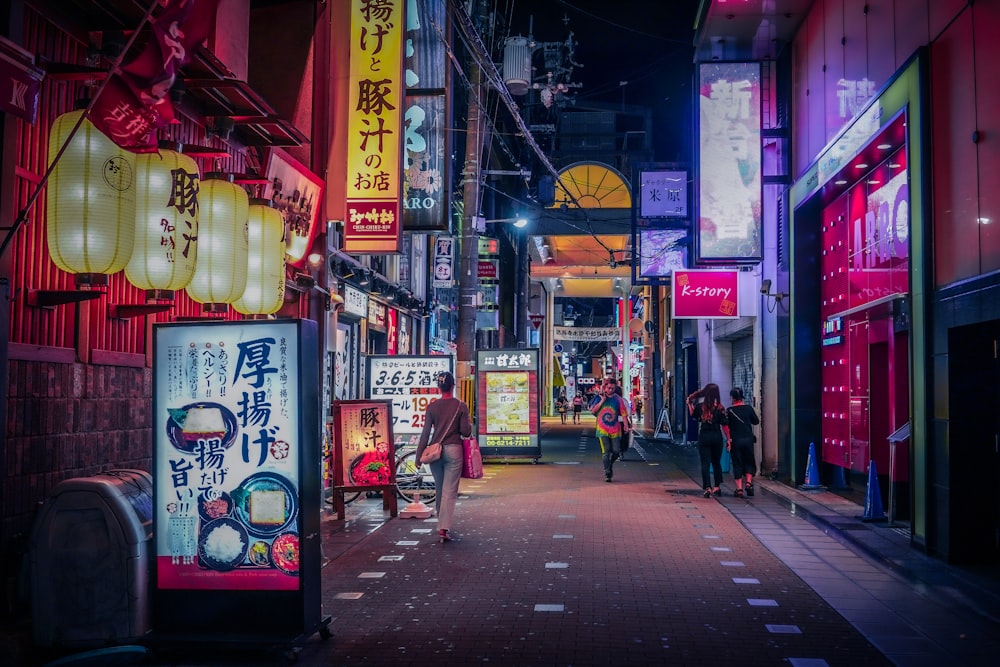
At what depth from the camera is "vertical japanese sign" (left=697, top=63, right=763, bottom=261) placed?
16.7 metres

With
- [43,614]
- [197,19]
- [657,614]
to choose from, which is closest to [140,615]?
[43,614]

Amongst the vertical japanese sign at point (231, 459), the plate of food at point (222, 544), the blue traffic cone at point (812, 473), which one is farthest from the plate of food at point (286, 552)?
the blue traffic cone at point (812, 473)

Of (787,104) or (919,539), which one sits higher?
(787,104)

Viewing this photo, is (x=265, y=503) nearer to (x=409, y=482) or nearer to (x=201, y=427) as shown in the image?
(x=201, y=427)

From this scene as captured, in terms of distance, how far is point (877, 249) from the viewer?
42.4 feet

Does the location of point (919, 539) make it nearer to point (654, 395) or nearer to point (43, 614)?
point (43, 614)

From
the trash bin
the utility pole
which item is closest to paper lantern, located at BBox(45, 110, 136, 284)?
the trash bin

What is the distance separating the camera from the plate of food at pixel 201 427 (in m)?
6.35

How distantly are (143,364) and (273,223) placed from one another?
1.84 m

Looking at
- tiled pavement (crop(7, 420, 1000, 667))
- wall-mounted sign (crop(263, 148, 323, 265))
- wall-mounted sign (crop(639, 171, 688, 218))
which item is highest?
wall-mounted sign (crop(639, 171, 688, 218))

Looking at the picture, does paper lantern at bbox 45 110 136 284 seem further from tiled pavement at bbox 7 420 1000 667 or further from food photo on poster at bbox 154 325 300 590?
tiled pavement at bbox 7 420 1000 667

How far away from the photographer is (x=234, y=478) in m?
6.32

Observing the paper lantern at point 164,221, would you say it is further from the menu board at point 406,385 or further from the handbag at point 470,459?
the menu board at point 406,385

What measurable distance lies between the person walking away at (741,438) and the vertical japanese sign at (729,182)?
2891mm
